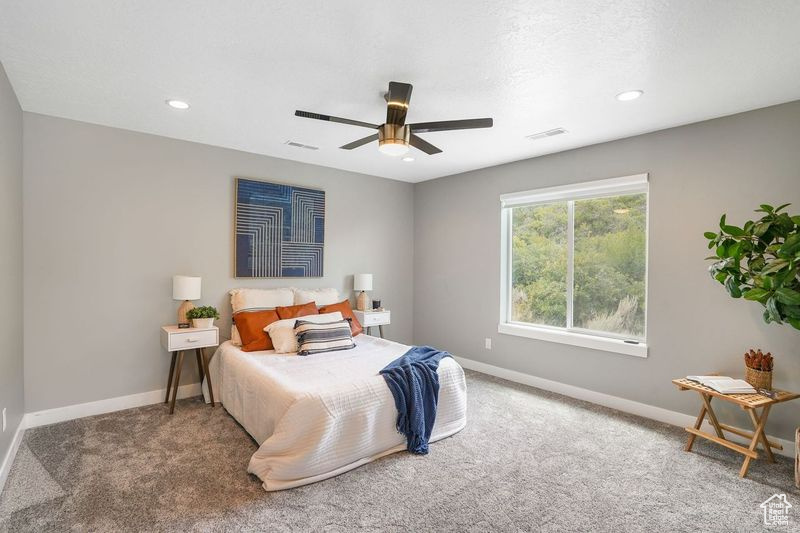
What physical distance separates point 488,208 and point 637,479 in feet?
10.2

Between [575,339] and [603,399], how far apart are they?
59 centimetres

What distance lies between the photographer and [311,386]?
8.73ft

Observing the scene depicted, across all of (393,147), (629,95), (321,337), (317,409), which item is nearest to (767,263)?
Result: (629,95)

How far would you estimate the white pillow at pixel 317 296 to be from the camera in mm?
4473

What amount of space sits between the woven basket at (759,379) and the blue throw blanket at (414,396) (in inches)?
85.8

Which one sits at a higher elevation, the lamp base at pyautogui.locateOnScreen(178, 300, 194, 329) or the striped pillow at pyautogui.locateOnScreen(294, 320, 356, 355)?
the lamp base at pyautogui.locateOnScreen(178, 300, 194, 329)

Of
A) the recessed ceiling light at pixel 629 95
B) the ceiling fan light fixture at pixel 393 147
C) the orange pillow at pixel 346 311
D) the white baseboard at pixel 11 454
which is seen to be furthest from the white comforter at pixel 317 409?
the recessed ceiling light at pixel 629 95

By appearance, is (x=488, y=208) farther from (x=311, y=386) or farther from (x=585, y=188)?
(x=311, y=386)

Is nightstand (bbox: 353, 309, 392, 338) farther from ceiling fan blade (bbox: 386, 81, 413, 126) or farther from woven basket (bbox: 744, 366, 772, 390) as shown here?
woven basket (bbox: 744, 366, 772, 390)

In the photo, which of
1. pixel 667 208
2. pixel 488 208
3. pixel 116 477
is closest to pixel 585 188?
pixel 667 208

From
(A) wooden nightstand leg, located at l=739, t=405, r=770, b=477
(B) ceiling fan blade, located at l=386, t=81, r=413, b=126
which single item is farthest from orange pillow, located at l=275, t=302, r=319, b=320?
(A) wooden nightstand leg, located at l=739, t=405, r=770, b=477

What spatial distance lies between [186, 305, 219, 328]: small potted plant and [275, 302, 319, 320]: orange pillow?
2.10 feet

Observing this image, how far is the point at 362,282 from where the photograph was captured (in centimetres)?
498

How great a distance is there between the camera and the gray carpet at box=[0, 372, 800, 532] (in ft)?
6.88
